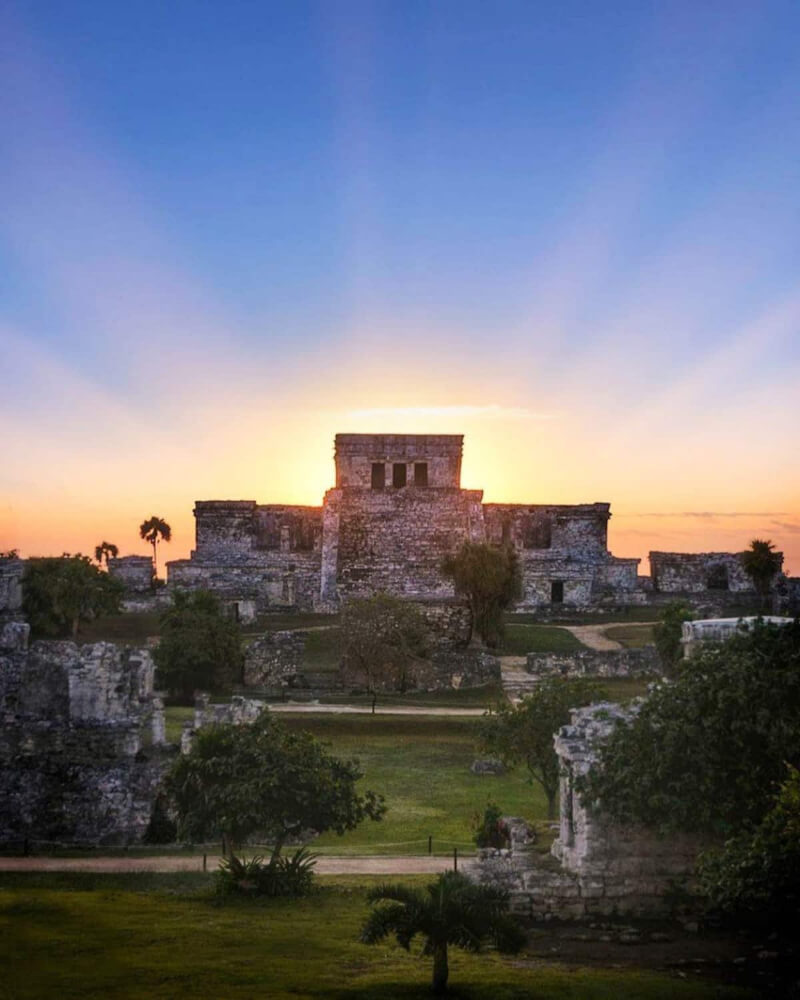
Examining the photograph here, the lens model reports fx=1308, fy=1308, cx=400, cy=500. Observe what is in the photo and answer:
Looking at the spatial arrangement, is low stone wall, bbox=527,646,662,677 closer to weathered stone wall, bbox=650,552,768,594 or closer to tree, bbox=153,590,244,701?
tree, bbox=153,590,244,701

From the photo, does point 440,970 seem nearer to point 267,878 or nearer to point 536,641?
point 267,878

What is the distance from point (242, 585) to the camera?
60156 millimetres

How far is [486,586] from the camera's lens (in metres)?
45.6

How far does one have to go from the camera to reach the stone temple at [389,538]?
193ft

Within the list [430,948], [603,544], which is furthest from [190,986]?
[603,544]

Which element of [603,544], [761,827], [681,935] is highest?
[603,544]

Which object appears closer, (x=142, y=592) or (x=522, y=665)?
(x=522, y=665)

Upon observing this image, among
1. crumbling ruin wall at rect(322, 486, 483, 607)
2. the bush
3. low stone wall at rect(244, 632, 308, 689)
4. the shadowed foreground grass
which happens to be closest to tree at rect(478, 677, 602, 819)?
the shadowed foreground grass

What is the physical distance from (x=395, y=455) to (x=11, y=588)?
981 inches

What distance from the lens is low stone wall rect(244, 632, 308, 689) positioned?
3925 cm

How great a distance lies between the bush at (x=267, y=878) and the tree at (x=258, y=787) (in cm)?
27

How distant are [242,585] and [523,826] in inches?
1566

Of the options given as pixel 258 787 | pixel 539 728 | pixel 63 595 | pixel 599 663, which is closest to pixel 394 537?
pixel 63 595

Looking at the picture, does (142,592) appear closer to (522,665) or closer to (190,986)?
(522,665)
